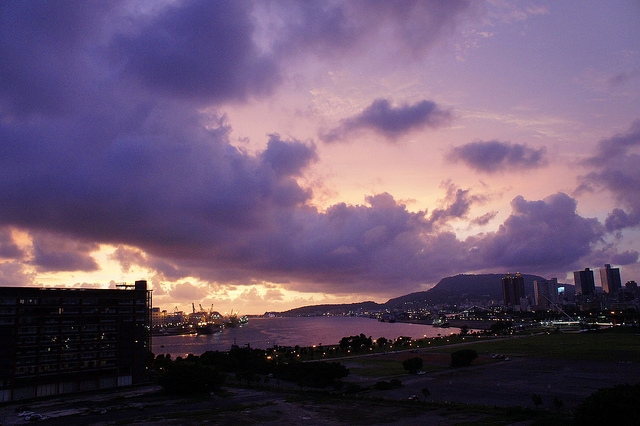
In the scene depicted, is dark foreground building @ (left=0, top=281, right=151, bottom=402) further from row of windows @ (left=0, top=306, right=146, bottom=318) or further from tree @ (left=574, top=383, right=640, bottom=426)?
tree @ (left=574, top=383, right=640, bottom=426)

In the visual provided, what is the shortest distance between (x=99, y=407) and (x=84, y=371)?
58.0 feet

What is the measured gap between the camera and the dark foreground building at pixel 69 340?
225 ft

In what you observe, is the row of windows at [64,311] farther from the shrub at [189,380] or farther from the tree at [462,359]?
the tree at [462,359]

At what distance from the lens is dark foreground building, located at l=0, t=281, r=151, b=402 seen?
6869 centimetres

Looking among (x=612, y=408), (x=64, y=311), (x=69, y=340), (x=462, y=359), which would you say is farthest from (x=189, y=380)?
(x=462, y=359)

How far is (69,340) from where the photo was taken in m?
74.3

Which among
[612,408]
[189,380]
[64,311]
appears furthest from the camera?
[64,311]

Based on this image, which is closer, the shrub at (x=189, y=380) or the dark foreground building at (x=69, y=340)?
the dark foreground building at (x=69, y=340)

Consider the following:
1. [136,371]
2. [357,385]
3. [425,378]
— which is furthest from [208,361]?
[425,378]

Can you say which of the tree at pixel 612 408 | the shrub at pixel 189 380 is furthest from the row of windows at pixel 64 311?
the tree at pixel 612 408

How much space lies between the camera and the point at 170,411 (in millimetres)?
56938

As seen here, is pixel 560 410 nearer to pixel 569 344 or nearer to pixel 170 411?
pixel 170 411

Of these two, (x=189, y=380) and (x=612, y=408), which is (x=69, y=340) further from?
(x=612, y=408)

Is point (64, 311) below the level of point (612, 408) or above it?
above
